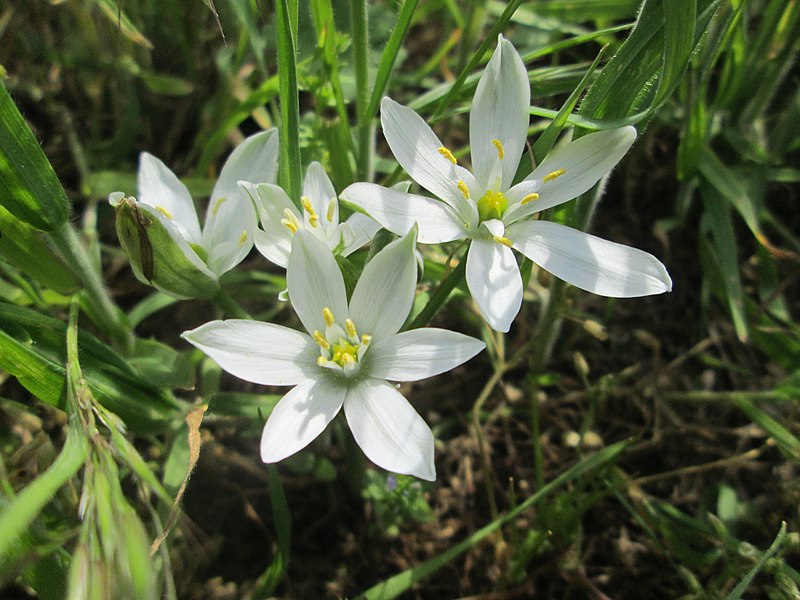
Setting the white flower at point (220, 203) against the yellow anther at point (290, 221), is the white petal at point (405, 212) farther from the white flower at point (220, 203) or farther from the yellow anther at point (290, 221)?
the white flower at point (220, 203)

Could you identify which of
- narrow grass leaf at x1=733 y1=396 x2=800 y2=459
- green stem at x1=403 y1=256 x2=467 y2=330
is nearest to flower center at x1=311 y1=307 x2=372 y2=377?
green stem at x1=403 y1=256 x2=467 y2=330

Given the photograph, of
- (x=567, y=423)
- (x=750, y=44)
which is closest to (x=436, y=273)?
(x=567, y=423)

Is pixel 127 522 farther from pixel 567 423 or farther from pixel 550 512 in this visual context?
pixel 567 423

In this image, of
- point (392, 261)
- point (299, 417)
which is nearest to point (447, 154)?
point (392, 261)

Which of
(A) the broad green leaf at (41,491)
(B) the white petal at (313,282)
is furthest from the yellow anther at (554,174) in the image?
(A) the broad green leaf at (41,491)

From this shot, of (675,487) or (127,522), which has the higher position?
(127,522)

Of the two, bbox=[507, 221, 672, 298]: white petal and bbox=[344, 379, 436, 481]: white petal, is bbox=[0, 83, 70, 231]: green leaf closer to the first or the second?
bbox=[344, 379, 436, 481]: white petal
